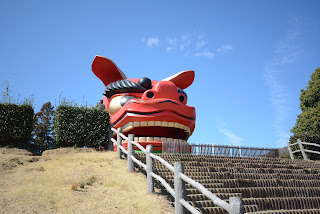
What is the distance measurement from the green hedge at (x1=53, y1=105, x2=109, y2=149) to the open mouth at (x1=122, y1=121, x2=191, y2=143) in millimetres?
1107

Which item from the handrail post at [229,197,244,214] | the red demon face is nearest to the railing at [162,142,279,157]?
the red demon face

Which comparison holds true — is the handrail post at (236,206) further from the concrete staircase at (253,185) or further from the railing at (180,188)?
the concrete staircase at (253,185)

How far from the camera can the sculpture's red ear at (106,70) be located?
1475cm

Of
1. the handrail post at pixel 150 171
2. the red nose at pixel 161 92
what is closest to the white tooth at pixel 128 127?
the red nose at pixel 161 92

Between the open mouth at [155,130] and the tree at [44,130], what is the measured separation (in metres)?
3.66

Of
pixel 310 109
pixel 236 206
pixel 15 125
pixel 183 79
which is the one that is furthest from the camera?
pixel 310 109

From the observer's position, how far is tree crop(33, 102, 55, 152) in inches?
526

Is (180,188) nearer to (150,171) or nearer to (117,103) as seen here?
(150,171)

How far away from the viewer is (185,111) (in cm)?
1345

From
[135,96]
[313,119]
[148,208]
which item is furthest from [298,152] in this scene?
[148,208]

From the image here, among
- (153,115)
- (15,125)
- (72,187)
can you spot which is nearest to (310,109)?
(153,115)

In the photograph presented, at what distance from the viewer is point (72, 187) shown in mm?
7137

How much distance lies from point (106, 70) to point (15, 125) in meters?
5.31

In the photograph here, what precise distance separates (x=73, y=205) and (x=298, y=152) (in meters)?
13.9
